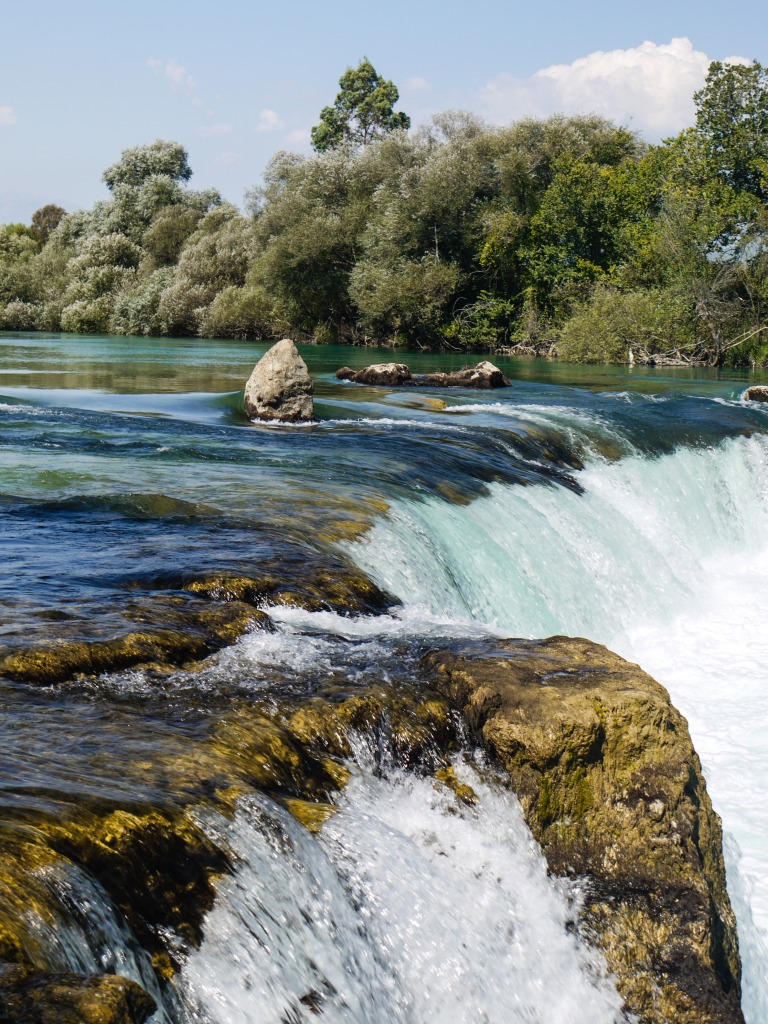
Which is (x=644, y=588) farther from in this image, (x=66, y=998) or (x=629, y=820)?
(x=66, y=998)

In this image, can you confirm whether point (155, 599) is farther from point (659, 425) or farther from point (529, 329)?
point (529, 329)

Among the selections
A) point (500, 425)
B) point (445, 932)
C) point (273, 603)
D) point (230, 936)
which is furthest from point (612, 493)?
point (230, 936)

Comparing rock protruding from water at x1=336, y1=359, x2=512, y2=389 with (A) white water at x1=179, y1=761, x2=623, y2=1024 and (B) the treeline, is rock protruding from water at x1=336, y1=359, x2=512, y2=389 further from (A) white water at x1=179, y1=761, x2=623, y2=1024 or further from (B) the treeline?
(A) white water at x1=179, y1=761, x2=623, y2=1024

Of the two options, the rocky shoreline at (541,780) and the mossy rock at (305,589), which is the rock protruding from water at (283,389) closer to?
the mossy rock at (305,589)

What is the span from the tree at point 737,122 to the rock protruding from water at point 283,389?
3261 centimetres

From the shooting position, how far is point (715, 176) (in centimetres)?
4262

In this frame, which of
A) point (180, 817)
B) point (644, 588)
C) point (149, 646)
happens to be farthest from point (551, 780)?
point (644, 588)

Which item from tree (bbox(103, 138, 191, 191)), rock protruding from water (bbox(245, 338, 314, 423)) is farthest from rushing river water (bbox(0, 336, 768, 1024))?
tree (bbox(103, 138, 191, 191))

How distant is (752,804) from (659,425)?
11.3 meters

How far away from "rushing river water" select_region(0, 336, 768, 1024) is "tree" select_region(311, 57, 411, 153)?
205ft

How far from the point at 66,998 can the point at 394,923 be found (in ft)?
6.21

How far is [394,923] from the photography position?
4266 mm

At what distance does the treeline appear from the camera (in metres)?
39.2

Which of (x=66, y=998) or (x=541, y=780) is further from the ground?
(x=66, y=998)
